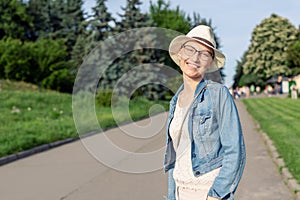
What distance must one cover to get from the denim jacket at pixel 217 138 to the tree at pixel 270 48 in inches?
3138

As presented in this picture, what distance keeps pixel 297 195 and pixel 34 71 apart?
139ft

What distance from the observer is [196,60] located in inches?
109

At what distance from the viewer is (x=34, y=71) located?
47.3m

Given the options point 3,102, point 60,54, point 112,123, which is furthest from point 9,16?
point 112,123

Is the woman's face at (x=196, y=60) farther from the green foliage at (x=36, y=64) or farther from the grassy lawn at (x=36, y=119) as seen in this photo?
the green foliage at (x=36, y=64)

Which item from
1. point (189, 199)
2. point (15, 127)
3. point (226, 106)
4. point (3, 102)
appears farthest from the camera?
point (3, 102)

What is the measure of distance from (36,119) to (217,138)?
19.9m

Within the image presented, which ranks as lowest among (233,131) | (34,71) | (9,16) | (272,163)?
(272,163)

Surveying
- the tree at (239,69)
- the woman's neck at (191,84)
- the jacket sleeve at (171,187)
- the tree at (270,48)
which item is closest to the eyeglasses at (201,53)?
the woman's neck at (191,84)

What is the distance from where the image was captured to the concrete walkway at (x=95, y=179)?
746 centimetres

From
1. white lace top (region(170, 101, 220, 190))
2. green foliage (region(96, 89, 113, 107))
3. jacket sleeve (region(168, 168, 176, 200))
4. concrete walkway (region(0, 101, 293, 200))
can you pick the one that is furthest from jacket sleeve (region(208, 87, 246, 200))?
green foliage (region(96, 89, 113, 107))

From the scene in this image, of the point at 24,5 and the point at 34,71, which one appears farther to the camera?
the point at 24,5

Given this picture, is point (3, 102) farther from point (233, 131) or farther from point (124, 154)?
point (233, 131)

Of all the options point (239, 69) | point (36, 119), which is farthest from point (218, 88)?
point (239, 69)
